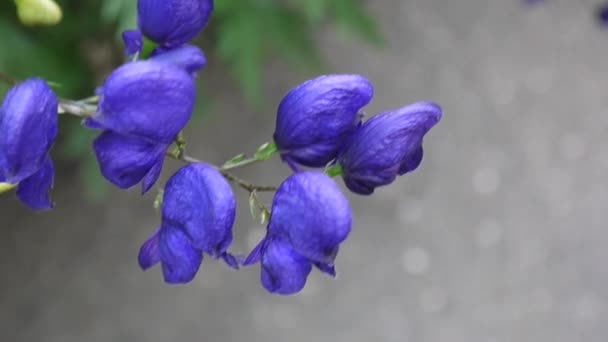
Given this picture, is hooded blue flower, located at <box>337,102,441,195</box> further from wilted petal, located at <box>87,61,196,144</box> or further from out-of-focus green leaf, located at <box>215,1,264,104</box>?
out-of-focus green leaf, located at <box>215,1,264,104</box>

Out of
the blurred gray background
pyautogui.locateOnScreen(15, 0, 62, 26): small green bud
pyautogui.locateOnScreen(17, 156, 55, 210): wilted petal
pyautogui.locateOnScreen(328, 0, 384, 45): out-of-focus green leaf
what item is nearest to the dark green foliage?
pyautogui.locateOnScreen(328, 0, 384, 45): out-of-focus green leaf

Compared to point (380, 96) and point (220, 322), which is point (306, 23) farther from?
point (220, 322)

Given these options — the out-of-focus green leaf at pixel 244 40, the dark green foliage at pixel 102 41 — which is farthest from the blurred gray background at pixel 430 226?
the out-of-focus green leaf at pixel 244 40

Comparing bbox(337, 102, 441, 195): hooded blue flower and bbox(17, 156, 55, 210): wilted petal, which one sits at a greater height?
bbox(337, 102, 441, 195): hooded blue flower

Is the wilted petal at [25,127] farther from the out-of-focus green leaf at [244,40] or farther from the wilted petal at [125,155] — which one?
the out-of-focus green leaf at [244,40]

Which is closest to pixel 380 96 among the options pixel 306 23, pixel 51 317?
pixel 306 23

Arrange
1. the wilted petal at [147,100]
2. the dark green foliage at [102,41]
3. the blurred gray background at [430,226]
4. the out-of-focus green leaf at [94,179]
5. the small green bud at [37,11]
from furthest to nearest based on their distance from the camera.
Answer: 1. the blurred gray background at [430,226]
2. the out-of-focus green leaf at [94,179]
3. the dark green foliage at [102,41]
4. the small green bud at [37,11]
5. the wilted petal at [147,100]

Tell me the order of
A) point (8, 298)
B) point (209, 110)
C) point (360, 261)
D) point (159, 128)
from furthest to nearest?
point (360, 261) → point (8, 298) → point (209, 110) → point (159, 128)
